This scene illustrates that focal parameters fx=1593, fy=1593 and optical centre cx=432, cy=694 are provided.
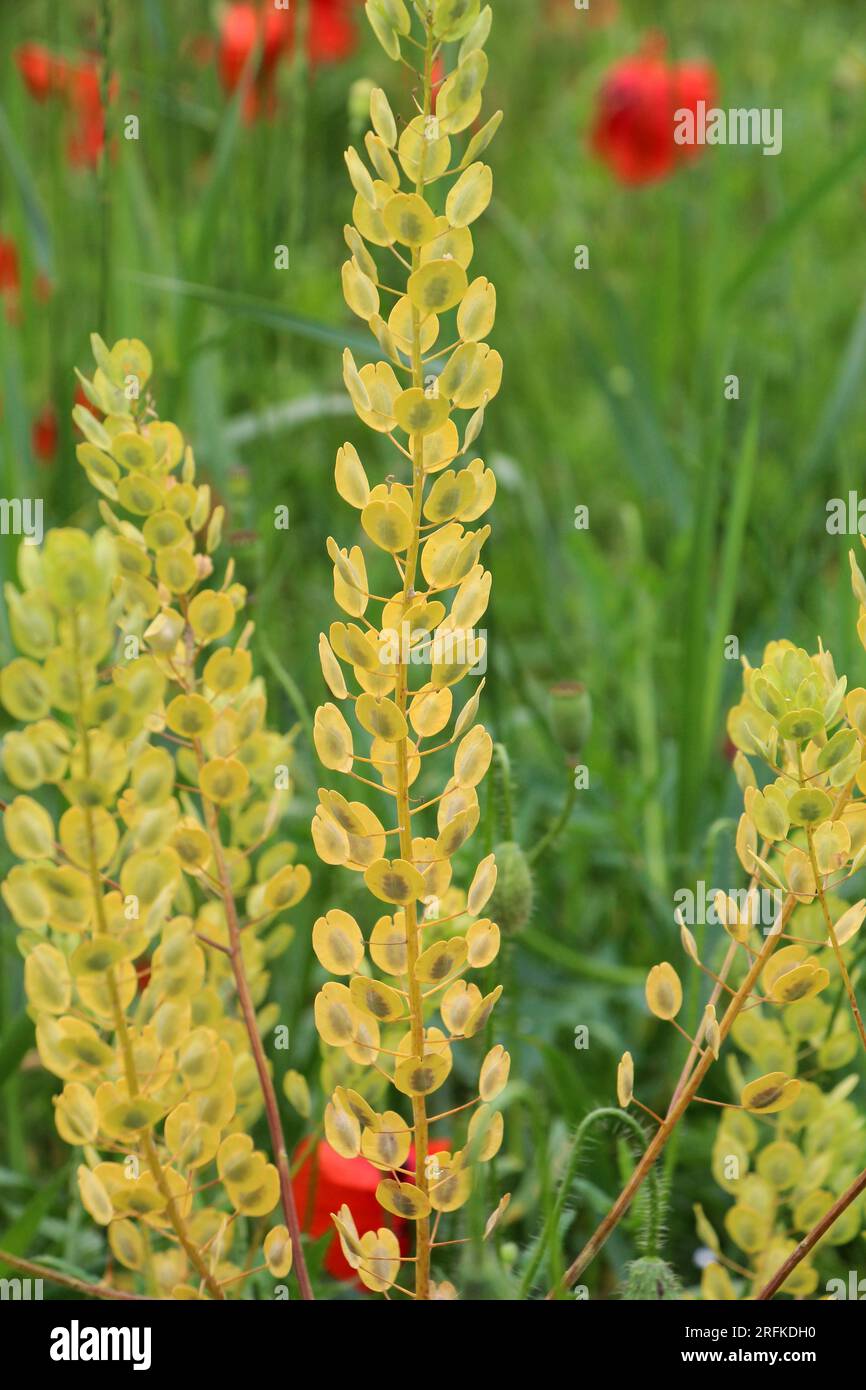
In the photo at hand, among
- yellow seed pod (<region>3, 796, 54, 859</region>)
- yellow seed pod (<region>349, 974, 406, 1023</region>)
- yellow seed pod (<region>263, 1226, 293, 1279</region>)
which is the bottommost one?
yellow seed pod (<region>263, 1226, 293, 1279</region>)

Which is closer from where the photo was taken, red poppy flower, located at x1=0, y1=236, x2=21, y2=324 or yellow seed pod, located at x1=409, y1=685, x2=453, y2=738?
yellow seed pod, located at x1=409, y1=685, x2=453, y2=738

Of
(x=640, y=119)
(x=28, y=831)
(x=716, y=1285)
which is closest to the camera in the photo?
(x=28, y=831)

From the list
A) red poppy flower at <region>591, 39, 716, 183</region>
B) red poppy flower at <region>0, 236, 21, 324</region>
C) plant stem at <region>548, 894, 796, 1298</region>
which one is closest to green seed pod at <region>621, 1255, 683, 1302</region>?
plant stem at <region>548, 894, 796, 1298</region>

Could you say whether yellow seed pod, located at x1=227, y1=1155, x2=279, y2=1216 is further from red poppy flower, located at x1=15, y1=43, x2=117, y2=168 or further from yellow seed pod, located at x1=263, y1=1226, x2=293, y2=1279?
red poppy flower, located at x1=15, y1=43, x2=117, y2=168

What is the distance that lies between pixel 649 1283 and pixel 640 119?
102 cm

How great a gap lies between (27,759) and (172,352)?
2.02 ft

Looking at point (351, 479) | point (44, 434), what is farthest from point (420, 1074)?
point (44, 434)

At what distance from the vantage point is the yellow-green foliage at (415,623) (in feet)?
0.98

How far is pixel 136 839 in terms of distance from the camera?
306 millimetres

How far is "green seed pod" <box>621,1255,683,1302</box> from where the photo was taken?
367mm

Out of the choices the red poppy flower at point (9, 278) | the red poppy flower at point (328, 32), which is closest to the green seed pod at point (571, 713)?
the red poppy flower at point (9, 278)

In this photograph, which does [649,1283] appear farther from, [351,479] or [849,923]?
[351,479]

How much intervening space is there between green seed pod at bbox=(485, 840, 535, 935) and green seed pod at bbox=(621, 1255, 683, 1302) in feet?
0.33
